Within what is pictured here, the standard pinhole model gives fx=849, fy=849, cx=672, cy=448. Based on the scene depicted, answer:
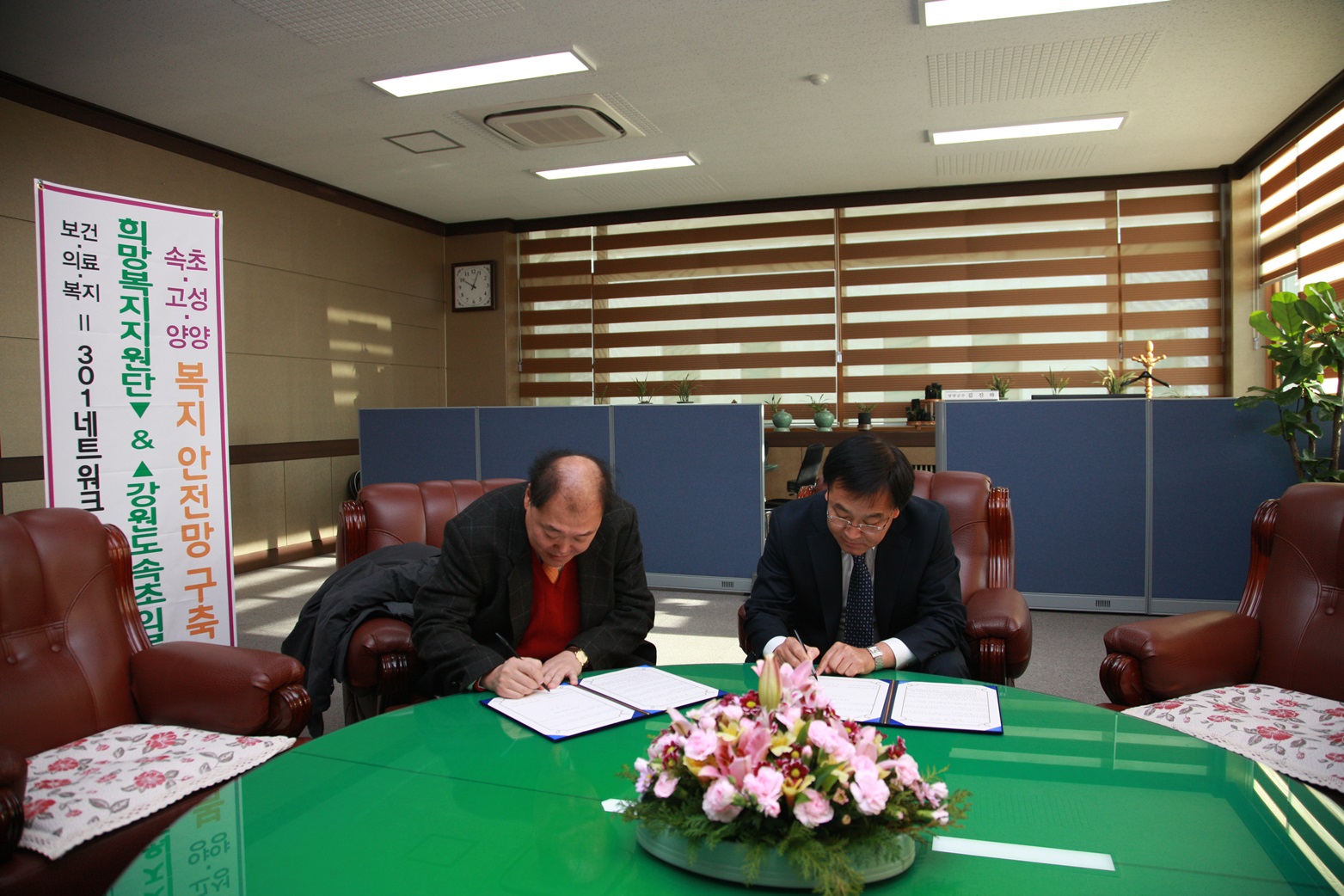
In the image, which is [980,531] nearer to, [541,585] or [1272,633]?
[1272,633]

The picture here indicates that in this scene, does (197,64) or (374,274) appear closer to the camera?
(197,64)

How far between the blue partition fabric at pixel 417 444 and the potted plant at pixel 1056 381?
190 inches

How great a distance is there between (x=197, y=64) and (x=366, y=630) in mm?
3960

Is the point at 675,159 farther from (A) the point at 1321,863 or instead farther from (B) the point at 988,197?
(A) the point at 1321,863

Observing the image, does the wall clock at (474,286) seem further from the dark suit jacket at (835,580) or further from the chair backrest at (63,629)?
the dark suit jacket at (835,580)

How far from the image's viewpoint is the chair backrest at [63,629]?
1966 mm

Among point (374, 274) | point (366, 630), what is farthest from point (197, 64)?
point (366, 630)

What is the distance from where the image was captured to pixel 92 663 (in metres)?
2.08

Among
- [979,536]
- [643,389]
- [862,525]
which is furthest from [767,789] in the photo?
[643,389]

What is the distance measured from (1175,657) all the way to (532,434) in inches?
181

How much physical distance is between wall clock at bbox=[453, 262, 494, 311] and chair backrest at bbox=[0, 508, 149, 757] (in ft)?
21.6

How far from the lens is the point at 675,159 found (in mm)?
6680
